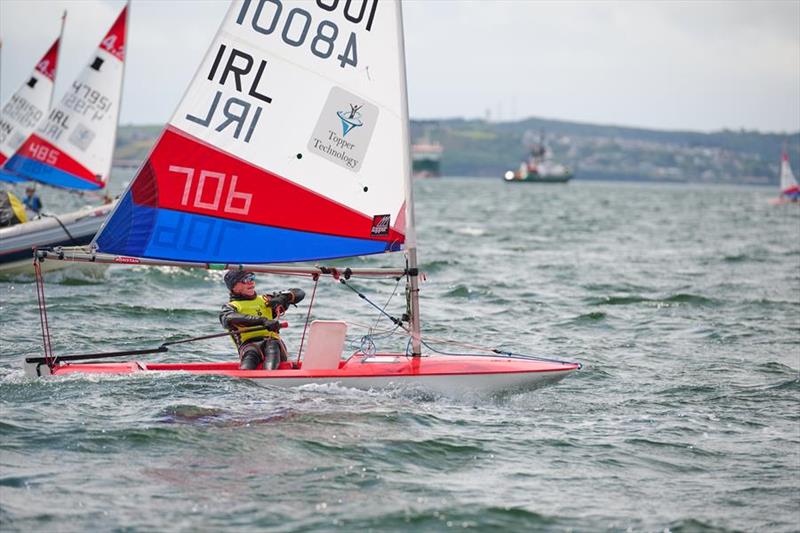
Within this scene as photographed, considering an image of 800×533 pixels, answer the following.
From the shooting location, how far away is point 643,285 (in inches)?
1088

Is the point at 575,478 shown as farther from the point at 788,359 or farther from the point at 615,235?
the point at 615,235

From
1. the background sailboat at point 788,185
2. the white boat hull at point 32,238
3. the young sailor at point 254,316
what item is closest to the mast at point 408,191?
the young sailor at point 254,316

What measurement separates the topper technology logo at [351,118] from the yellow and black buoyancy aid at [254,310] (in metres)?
2.17

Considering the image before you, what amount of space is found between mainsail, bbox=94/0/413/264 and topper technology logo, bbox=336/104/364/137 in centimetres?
1

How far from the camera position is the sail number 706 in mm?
12594

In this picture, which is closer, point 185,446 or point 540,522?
point 540,522

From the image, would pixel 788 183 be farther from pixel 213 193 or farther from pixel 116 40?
pixel 213 193

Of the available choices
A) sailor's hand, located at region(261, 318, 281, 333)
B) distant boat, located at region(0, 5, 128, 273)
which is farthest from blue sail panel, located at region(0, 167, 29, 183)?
sailor's hand, located at region(261, 318, 281, 333)

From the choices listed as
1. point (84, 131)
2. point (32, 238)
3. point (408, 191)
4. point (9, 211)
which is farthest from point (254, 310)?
point (84, 131)

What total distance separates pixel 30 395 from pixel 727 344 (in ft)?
36.5

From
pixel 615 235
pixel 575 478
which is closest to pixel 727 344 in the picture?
pixel 575 478

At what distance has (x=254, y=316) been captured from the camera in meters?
12.8

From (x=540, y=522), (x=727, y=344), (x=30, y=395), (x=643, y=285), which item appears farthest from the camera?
(x=643, y=285)

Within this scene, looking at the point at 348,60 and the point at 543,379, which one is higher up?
the point at 348,60
